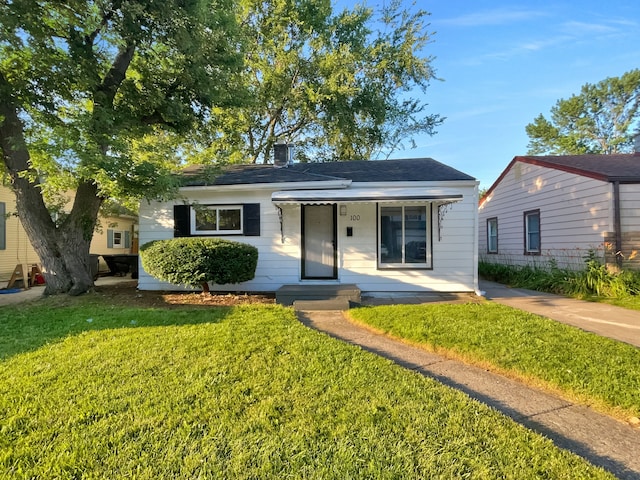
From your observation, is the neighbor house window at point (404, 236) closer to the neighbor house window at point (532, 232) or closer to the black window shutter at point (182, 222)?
the black window shutter at point (182, 222)

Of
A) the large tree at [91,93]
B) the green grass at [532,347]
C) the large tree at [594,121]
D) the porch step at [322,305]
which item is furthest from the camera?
the large tree at [594,121]

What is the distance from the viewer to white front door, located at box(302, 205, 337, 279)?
9.40 m

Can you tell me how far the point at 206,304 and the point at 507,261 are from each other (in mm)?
11627

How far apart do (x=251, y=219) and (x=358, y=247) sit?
9.80 ft

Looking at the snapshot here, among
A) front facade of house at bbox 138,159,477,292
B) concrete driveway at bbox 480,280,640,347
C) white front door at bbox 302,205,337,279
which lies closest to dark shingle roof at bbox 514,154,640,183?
concrete driveway at bbox 480,280,640,347

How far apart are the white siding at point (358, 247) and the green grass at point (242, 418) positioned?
4753 millimetres

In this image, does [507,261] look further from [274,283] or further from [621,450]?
[621,450]

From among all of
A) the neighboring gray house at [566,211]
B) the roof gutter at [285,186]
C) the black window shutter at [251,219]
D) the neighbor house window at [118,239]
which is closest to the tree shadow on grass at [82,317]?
the black window shutter at [251,219]

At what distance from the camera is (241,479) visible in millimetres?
2031

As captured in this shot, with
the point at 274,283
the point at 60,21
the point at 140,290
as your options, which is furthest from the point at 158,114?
the point at 274,283

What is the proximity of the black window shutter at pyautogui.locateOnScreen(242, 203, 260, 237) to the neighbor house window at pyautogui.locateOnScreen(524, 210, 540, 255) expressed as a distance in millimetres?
9569

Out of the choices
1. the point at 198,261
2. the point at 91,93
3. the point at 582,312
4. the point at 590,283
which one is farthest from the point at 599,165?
the point at 91,93

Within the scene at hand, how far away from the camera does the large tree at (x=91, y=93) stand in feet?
22.9

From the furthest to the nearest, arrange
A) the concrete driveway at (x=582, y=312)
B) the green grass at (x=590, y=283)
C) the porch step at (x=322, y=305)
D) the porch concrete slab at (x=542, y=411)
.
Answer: the green grass at (x=590, y=283) → the porch step at (x=322, y=305) → the concrete driveway at (x=582, y=312) → the porch concrete slab at (x=542, y=411)
